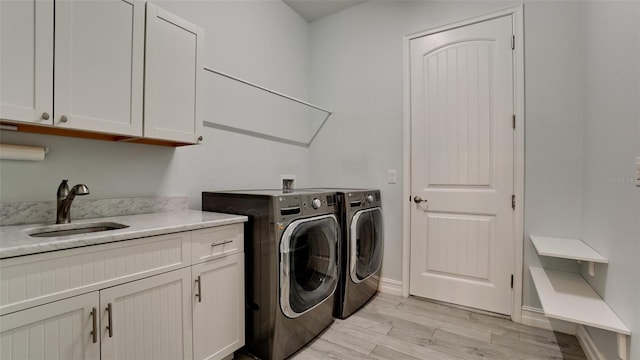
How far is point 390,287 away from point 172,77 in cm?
251

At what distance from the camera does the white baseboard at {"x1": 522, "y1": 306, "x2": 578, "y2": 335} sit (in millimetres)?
2025

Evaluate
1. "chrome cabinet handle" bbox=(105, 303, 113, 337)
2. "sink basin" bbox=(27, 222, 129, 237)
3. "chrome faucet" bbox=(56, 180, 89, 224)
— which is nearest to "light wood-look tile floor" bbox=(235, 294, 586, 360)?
"chrome cabinet handle" bbox=(105, 303, 113, 337)

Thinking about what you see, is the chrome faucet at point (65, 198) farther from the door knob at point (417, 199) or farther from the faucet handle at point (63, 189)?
the door knob at point (417, 199)

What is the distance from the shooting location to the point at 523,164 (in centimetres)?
217

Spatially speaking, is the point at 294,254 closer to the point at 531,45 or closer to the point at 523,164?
the point at 523,164

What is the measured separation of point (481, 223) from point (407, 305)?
0.94m

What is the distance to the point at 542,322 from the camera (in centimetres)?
211

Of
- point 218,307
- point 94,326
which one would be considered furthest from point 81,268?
point 218,307

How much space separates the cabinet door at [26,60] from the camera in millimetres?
1113

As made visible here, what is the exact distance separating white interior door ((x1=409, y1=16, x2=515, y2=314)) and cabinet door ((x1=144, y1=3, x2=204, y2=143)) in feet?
6.15

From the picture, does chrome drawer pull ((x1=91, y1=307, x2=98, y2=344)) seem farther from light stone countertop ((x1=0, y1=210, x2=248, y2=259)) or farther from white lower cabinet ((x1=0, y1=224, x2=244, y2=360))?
light stone countertop ((x1=0, y1=210, x2=248, y2=259))

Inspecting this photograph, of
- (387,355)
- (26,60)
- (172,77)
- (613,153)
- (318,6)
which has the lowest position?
(387,355)

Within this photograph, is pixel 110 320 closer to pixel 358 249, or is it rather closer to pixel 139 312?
pixel 139 312

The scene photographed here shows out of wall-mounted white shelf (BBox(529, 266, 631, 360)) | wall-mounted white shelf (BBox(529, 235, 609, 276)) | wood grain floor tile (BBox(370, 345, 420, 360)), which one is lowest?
wood grain floor tile (BBox(370, 345, 420, 360))
